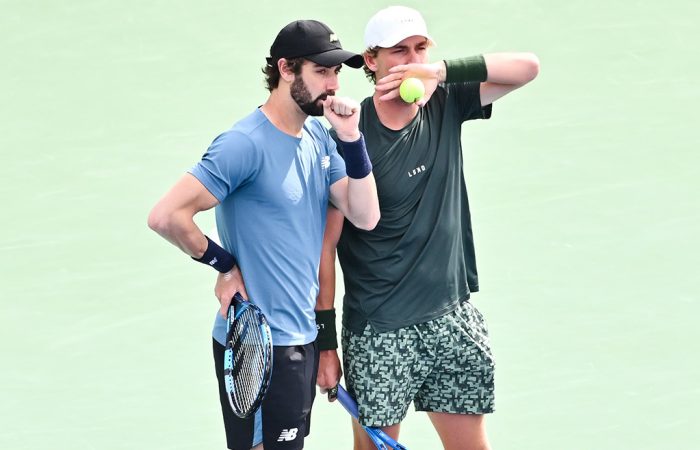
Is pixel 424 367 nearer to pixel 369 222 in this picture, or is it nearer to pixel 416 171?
pixel 369 222

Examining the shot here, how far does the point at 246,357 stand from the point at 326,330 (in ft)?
1.62

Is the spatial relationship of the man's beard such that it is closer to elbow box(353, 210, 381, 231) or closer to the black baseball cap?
the black baseball cap

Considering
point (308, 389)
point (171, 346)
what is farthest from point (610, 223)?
point (308, 389)

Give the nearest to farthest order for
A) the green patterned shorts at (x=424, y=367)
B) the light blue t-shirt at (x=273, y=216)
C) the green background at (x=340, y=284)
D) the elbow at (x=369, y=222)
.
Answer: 1. the light blue t-shirt at (x=273, y=216)
2. the elbow at (x=369, y=222)
3. the green patterned shorts at (x=424, y=367)
4. the green background at (x=340, y=284)

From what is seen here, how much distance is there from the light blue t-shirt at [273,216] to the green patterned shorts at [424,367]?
0.43m

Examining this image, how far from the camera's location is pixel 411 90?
20.1 feet

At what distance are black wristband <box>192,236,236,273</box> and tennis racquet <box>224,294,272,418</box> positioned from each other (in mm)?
128

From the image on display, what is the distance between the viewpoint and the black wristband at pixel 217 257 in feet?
19.2

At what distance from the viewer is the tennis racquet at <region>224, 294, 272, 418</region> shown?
18.8ft

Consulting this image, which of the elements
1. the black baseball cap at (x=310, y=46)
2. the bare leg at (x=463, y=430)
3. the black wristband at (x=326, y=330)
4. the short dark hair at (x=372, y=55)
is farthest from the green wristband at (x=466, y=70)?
the bare leg at (x=463, y=430)

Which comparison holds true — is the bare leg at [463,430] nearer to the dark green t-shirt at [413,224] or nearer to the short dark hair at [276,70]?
the dark green t-shirt at [413,224]

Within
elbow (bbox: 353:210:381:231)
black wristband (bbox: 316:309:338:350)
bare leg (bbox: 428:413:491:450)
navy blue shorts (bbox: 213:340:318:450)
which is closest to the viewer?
navy blue shorts (bbox: 213:340:318:450)

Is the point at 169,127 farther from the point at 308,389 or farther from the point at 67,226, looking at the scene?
the point at 308,389

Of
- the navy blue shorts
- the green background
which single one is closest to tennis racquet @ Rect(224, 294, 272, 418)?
the navy blue shorts
